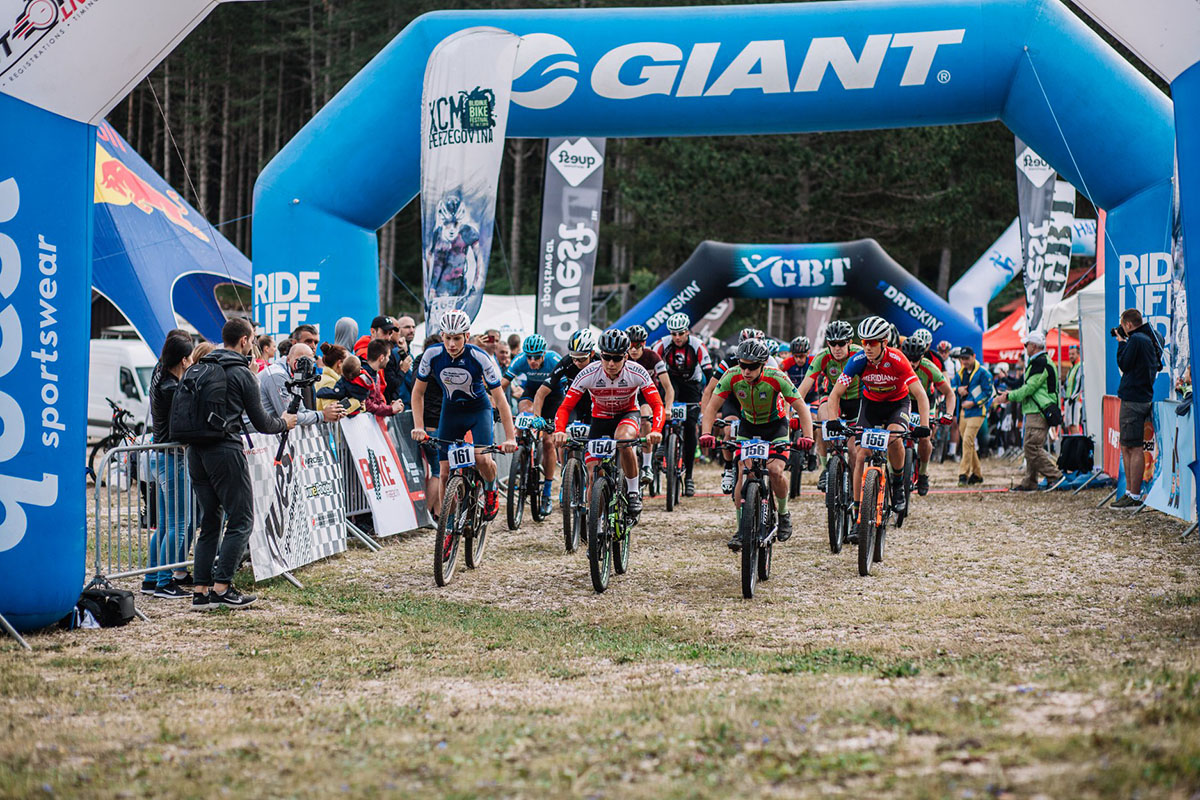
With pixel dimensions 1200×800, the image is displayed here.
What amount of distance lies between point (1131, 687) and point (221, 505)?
557 centimetres

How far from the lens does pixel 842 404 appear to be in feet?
38.4

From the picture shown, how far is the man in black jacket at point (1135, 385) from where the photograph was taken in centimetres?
1108

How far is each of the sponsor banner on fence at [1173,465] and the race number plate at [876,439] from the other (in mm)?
3175

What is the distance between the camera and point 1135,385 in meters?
11.3

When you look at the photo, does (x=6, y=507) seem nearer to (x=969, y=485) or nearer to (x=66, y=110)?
(x=66, y=110)

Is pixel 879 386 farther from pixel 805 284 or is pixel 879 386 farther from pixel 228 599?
pixel 805 284

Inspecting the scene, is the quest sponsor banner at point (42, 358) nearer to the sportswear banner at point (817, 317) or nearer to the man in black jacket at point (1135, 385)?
the man in black jacket at point (1135, 385)

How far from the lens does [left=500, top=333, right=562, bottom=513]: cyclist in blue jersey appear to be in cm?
1188

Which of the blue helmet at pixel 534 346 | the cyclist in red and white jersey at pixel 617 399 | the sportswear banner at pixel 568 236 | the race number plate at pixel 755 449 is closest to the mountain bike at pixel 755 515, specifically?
the race number plate at pixel 755 449

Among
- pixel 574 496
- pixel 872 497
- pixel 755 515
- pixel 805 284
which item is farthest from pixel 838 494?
pixel 805 284

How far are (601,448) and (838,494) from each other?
7.73 feet

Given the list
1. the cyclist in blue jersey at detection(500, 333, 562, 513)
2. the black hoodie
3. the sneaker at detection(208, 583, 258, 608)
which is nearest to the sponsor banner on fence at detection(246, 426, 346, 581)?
the sneaker at detection(208, 583, 258, 608)

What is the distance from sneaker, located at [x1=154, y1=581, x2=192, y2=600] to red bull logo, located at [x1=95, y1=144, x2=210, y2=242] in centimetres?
831

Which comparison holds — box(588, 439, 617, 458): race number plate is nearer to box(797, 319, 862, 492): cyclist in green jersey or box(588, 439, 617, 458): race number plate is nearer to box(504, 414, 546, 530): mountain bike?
box(797, 319, 862, 492): cyclist in green jersey
